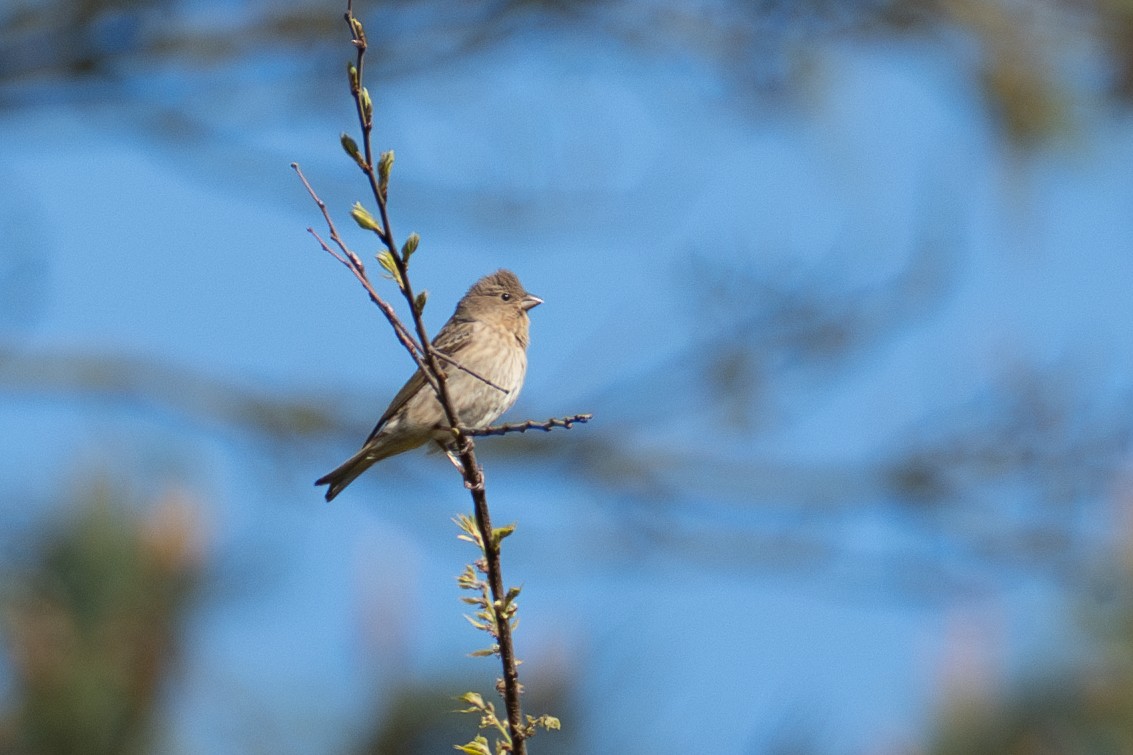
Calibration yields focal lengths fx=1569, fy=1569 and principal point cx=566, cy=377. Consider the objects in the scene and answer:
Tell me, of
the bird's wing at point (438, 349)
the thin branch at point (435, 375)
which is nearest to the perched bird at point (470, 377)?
the bird's wing at point (438, 349)

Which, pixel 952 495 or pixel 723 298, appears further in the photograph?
pixel 952 495

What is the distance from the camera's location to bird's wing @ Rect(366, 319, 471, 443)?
18.3 feet

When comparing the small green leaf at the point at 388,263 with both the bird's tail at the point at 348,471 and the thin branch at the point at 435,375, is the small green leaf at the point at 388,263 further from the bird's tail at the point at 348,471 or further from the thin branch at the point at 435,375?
the bird's tail at the point at 348,471

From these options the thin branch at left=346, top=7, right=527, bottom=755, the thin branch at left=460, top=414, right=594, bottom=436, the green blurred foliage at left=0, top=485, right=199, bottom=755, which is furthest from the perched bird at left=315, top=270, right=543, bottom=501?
the thin branch at left=346, top=7, right=527, bottom=755

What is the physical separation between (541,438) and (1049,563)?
2723 mm

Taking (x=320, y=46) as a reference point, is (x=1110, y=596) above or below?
below

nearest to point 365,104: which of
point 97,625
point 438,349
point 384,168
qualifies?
point 384,168

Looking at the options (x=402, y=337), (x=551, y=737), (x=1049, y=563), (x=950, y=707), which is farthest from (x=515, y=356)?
(x=1049, y=563)

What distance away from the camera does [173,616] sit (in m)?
5.74

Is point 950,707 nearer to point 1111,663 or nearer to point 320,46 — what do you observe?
point 1111,663

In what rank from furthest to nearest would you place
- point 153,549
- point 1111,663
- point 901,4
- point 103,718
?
point 901,4, point 1111,663, point 153,549, point 103,718

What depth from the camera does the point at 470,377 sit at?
5680mm

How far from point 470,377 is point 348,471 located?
56 centimetres

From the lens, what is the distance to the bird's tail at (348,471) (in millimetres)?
5426
